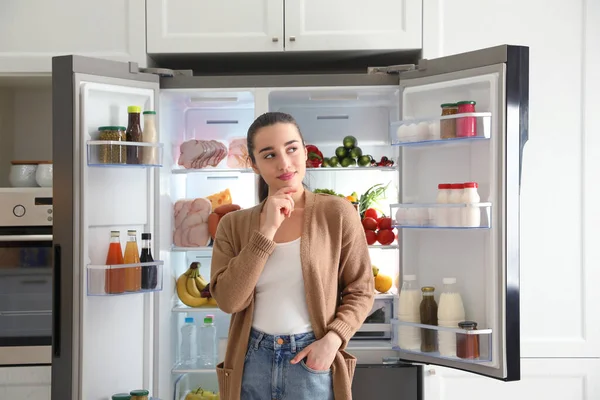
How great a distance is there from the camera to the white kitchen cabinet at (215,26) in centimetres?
285

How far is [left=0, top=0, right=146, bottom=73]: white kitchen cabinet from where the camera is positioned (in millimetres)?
2859

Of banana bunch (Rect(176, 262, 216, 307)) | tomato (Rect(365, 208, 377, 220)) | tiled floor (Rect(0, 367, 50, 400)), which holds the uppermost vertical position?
tomato (Rect(365, 208, 377, 220))

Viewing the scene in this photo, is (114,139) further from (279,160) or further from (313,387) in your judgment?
(313,387)

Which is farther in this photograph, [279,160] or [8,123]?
[8,123]

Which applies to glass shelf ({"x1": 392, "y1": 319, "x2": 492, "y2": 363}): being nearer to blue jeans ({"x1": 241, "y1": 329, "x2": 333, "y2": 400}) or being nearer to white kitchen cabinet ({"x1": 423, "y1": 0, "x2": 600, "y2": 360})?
white kitchen cabinet ({"x1": 423, "y1": 0, "x2": 600, "y2": 360})

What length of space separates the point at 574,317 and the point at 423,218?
2.59 feet

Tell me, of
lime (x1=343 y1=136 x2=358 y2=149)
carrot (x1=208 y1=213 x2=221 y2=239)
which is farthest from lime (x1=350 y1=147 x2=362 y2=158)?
carrot (x1=208 y1=213 x2=221 y2=239)

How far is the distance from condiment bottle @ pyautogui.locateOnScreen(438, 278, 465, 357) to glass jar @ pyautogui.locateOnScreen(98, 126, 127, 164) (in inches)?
48.3

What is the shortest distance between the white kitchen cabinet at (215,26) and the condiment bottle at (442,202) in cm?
92

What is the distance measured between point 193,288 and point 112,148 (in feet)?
2.51

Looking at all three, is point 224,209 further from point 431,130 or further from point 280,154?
point 280,154

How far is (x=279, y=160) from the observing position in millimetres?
1724

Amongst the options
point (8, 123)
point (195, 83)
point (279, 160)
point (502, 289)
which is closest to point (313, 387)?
point (279, 160)

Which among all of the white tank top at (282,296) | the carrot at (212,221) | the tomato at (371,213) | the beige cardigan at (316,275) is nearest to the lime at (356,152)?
the tomato at (371,213)
